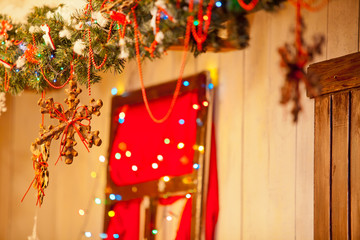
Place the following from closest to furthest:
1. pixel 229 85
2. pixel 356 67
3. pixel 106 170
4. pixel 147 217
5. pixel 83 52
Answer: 1. pixel 356 67
2. pixel 83 52
3. pixel 229 85
4. pixel 147 217
5. pixel 106 170

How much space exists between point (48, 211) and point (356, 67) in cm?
266

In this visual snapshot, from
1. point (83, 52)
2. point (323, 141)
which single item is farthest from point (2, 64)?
point (323, 141)

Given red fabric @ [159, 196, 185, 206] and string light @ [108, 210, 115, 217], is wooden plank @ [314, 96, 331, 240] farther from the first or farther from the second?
string light @ [108, 210, 115, 217]

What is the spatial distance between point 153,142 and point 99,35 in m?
1.17

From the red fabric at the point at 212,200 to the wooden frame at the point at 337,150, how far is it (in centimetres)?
76

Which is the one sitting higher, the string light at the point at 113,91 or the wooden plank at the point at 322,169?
the string light at the point at 113,91

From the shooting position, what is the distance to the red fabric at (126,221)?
3301mm

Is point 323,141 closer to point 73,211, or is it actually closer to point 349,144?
point 349,144

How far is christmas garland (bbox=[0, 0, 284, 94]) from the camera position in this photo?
1744 millimetres

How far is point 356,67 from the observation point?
2018 millimetres

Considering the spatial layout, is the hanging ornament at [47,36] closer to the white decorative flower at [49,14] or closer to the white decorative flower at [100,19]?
the white decorative flower at [49,14]

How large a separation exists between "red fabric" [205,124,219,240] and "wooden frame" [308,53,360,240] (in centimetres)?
76

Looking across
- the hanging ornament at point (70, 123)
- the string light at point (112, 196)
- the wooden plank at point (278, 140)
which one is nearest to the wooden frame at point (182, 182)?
the string light at point (112, 196)

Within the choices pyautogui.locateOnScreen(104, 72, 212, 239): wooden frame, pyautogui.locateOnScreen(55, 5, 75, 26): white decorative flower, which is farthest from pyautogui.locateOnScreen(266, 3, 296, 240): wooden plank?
pyautogui.locateOnScreen(55, 5, 75, 26): white decorative flower
